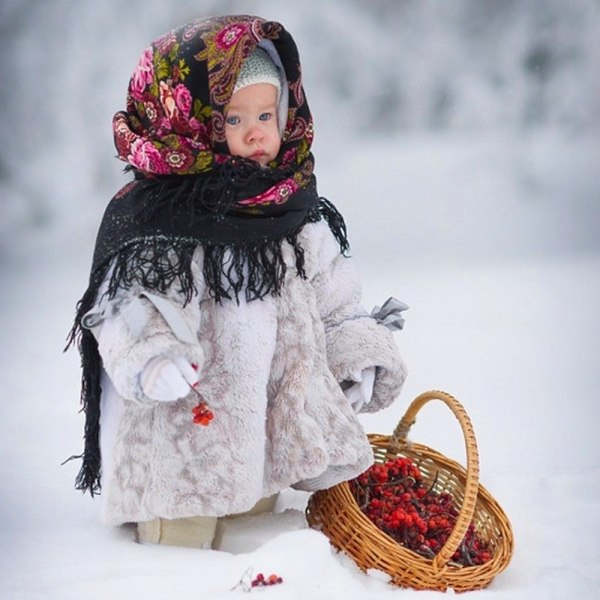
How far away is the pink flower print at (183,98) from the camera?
1.49m

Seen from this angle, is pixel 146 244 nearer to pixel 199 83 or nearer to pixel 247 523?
pixel 199 83

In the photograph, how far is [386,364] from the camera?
5.54 ft

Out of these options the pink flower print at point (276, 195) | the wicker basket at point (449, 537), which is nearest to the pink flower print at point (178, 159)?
the pink flower print at point (276, 195)

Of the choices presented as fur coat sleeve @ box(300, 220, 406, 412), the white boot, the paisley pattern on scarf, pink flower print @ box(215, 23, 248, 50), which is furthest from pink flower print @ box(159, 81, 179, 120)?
the white boot

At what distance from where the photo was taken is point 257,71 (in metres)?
1.58

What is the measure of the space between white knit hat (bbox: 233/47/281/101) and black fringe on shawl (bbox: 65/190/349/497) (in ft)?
0.82

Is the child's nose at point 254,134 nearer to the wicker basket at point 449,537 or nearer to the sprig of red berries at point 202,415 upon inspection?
the sprig of red berries at point 202,415

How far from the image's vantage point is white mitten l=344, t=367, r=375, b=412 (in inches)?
67.1

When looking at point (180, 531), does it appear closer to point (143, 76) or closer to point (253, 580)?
point (253, 580)

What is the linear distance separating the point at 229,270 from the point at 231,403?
206mm

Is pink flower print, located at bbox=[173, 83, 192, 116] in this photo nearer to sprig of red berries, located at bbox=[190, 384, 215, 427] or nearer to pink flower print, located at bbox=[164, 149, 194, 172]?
pink flower print, located at bbox=[164, 149, 194, 172]

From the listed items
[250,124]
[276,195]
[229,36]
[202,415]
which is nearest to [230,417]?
[202,415]

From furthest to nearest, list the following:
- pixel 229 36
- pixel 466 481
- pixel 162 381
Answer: pixel 466 481
pixel 229 36
pixel 162 381

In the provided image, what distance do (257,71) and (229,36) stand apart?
9 cm
